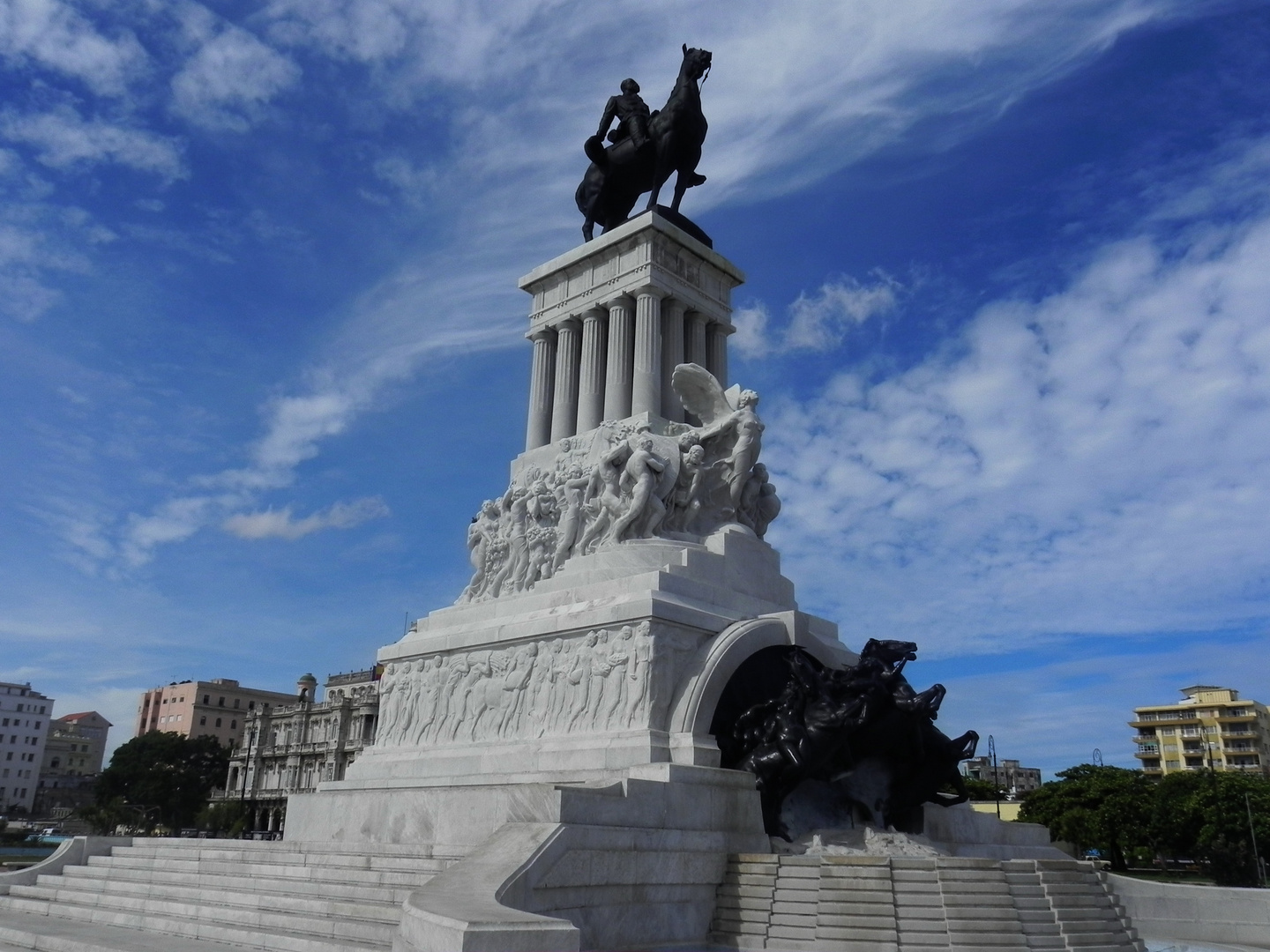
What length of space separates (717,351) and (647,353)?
282 centimetres

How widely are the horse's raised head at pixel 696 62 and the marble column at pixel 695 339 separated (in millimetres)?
6022

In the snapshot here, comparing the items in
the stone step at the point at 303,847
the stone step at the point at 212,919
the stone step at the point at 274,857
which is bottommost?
the stone step at the point at 212,919

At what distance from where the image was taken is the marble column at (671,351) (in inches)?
901

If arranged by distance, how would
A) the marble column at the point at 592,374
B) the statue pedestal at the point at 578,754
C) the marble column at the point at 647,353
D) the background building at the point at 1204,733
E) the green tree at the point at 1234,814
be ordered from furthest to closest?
the background building at the point at 1204,733 < the green tree at the point at 1234,814 < the marble column at the point at 592,374 < the marble column at the point at 647,353 < the statue pedestal at the point at 578,754

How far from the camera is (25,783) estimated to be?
358 feet

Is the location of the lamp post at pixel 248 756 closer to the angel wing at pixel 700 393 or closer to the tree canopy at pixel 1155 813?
the tree canopy at pixel 1155 813

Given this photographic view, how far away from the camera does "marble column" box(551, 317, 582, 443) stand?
23.8 meters

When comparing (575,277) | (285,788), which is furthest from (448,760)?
(285,788)

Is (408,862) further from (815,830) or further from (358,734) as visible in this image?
(358,734)

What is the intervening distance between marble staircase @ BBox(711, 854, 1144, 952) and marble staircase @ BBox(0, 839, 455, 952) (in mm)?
4139

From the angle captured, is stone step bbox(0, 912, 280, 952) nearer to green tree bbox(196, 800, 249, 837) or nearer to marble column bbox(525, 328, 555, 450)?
marble column bbox(525, 328, 555, 450)

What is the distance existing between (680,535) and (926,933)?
9095mm

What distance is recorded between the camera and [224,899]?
46.5 ft

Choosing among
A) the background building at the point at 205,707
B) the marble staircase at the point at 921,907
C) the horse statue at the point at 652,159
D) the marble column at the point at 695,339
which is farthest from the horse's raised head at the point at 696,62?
the background building at the point at 205,707
